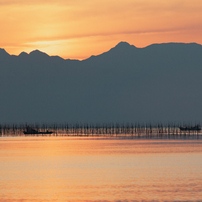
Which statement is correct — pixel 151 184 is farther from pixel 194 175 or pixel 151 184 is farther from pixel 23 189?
pixel 23 189

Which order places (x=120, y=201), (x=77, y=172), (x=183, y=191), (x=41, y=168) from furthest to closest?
(x=41, y=168), (x=77, y=172), (x=183, y=191), (x=120, y=201)

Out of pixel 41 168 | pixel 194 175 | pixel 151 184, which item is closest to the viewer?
pixel 151 184

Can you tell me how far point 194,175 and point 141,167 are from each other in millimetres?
10126

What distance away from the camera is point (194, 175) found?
44281 millimetres

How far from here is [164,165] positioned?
181ft

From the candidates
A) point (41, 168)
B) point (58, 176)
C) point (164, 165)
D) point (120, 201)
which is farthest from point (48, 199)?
point (164, 165)

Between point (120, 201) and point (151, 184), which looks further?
point (151, 184)

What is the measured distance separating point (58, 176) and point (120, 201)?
1577cm

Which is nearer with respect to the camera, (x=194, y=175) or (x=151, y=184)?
(x=151, y=184)

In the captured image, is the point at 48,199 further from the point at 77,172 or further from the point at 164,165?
the point at 164,165

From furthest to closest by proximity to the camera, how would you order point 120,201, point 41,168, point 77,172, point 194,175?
point 41,168 < point 77,172 < point 194,175 < point 120,201

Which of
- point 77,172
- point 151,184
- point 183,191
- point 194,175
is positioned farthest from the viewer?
point 77,172

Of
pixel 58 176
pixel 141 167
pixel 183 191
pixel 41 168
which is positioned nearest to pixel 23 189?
pixel 58 176

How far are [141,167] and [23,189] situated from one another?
20677mm
